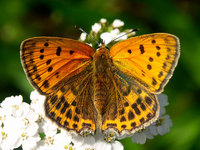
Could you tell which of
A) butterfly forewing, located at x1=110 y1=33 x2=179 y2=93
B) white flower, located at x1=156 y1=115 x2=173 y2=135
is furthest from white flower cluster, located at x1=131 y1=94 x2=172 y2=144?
butterfly forewing, located at x1=110 y1=33 x2=179 y2=93

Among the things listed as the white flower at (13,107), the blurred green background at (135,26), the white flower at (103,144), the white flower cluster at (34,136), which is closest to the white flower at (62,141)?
the white flower cluster at (34,136)

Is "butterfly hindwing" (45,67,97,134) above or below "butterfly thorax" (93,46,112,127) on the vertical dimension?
below

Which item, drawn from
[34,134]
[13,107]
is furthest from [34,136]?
[13,107]

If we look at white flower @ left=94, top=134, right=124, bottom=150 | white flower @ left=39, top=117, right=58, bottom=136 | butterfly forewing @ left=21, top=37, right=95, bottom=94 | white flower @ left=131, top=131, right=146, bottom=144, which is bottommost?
white flower @ left=94, top=134, right=124, bottom=150

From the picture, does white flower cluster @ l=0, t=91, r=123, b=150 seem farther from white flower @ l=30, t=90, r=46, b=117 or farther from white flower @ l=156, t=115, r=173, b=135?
white flower @ l=156, t=115, r=173, b=135

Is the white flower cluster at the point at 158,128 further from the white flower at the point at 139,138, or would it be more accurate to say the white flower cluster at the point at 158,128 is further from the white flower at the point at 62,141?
the white flower at the point at 62,141

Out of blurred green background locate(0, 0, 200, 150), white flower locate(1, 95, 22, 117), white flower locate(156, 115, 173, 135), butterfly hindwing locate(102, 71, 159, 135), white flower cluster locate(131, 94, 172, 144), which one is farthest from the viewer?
blurred green background locate(0, 0, 200, 150)
